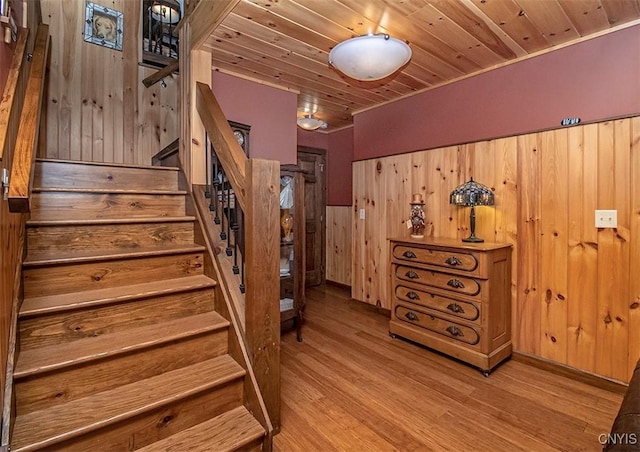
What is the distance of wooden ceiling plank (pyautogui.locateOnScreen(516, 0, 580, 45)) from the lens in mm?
1984

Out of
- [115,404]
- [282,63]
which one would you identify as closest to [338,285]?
[282,63]

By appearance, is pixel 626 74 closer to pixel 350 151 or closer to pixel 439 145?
pixel 439 145

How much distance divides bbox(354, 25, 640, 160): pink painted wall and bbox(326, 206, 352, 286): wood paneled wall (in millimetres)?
1429

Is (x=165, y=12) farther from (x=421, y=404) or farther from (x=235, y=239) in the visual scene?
(x=421, y=404)

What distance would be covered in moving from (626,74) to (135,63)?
4.26 meters

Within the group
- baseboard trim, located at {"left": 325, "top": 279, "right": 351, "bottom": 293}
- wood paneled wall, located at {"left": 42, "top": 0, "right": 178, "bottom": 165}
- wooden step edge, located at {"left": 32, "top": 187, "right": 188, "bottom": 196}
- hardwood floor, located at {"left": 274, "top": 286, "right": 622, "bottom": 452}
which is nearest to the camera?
hardwood floor, located at {"left": 274, "top": 286, "right": 622, "bottom": 452}

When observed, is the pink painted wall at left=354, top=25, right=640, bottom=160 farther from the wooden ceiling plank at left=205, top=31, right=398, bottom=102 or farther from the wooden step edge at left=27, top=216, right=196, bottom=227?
the wooden step edge at left=27, top=216, right=196, bottom=227

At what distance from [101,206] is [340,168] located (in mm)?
3517

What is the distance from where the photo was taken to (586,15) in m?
2.07

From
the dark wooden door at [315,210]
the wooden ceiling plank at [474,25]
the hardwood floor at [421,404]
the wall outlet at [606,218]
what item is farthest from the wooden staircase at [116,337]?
the dark wooden door at [315,210]

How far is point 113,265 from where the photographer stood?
177cm

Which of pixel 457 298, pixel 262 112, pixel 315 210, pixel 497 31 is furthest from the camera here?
pixel 315 210

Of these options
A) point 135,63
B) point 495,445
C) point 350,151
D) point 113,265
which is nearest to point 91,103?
point 135,63

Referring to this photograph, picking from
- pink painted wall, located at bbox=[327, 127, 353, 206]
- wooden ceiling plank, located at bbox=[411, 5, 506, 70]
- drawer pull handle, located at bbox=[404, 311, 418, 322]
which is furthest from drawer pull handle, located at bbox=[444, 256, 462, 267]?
pink painted wall, located at bbox=[327, 127, 353, 206]
